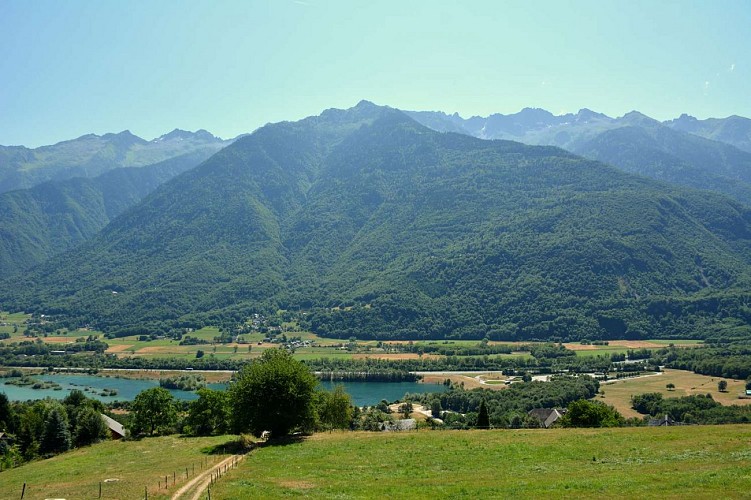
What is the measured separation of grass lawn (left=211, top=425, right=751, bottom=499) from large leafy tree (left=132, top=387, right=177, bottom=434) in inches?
975

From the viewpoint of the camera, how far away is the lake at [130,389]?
365 feet

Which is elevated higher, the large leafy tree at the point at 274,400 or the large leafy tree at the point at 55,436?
the large leafy tree at the point at 274,400

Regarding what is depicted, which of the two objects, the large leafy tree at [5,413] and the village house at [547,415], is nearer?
the large leafy tree at [5,413]

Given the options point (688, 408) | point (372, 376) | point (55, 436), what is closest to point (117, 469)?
point (55, 436)

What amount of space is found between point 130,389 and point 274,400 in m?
90.8

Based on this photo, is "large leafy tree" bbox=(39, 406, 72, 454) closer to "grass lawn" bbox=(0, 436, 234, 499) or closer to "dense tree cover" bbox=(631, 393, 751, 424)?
"grass lawn" bbox=(0, 436, 234, 499)

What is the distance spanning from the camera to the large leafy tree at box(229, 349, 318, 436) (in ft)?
149

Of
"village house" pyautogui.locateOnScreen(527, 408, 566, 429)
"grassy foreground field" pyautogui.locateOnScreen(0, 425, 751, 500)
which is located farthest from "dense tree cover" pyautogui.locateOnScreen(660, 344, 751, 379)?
"grassy foreground field" pyautogui.locateOnScreen(0, 425, 751, 500)

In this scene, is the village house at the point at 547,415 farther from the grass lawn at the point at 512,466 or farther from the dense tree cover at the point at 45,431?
the dense tree cover at the point at 45,431

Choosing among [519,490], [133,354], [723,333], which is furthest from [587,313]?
[519,490]

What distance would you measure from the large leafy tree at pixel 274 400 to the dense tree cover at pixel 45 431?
58.8 feet

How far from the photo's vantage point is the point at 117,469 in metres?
36.8

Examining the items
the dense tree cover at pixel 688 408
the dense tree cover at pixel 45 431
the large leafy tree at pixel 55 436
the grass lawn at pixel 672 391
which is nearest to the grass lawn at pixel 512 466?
the large leafy tree at pixel 55 436

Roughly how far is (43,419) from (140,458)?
2774cm
